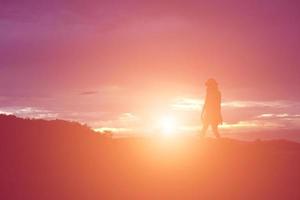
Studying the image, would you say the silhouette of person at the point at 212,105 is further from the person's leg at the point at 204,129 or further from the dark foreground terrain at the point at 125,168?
the dark foreground terrain at the point at 125,168

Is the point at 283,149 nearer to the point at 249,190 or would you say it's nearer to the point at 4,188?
the point at 249,190

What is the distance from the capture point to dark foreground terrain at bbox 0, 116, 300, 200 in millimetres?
20094

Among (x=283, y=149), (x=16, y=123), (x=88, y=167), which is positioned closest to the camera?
(x=88, y=167)

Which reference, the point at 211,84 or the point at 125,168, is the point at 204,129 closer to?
the point at 211,84

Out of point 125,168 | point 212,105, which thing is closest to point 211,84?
point 212,105

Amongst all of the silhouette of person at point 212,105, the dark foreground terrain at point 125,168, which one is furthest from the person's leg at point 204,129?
the dark foreground terrain at point 125,168

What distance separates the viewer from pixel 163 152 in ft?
91.0

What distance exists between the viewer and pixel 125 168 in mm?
23062

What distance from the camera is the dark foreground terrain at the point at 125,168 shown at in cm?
2009

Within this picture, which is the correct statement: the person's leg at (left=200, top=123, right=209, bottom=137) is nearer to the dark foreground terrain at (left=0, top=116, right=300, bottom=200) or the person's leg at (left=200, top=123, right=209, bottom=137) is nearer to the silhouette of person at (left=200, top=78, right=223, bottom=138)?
the silhouette of person at (left=200, top=78, right=223, bottom=138)

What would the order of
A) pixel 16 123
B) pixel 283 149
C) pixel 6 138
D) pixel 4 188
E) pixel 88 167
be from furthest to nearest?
1. pixel 283 149
2. pixel 16 123
3. pixel 6 138
4. pixel 88 167
5. pixel 4 188

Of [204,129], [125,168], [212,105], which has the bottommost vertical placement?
[125,168]

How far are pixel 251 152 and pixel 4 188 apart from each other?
1236cm

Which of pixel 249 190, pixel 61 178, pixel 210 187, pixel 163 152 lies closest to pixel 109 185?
pixel 61 178
